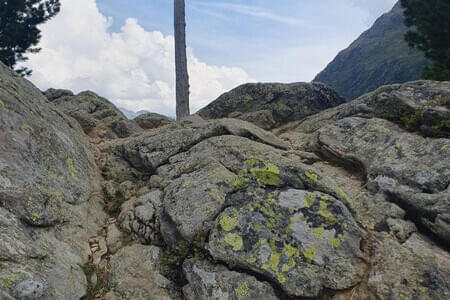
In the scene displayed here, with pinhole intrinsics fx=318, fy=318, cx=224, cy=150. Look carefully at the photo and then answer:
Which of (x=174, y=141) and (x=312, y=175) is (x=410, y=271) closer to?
(x=312, y=175)

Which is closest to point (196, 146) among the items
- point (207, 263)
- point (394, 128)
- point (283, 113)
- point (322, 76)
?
point (207, 263)

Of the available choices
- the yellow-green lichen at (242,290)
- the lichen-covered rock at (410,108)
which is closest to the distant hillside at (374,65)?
the lichen-covered rock at (410,108)

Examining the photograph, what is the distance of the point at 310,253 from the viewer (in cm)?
637

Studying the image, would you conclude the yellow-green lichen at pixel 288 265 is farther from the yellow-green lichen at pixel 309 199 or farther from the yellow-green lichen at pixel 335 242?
the yellow-green lichen at pixel 309 199

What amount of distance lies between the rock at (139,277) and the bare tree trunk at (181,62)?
13769 mm

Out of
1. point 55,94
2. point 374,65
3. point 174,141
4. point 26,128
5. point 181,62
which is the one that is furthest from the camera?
point 374,65

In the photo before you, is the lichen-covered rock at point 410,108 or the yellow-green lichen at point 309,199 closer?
the yellow-green lichen at point 309,199

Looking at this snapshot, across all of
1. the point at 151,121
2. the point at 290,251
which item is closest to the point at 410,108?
the point at 290,251

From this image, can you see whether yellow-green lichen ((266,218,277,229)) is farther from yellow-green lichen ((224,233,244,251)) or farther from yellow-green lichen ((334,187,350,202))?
yellow-green lichen ((334,187,350,202))

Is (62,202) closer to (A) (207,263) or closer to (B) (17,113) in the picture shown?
(B) (17,113)

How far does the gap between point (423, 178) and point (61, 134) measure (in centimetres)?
1036

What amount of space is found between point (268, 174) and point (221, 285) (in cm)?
287

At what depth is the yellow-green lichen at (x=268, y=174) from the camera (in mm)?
7695

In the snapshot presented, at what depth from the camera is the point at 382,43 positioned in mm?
164625
